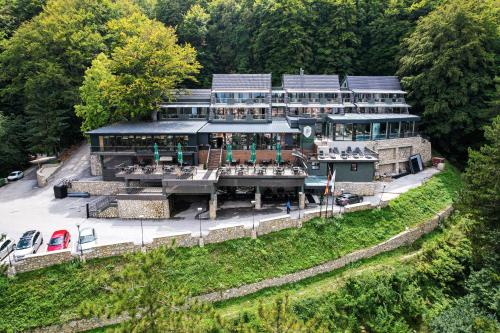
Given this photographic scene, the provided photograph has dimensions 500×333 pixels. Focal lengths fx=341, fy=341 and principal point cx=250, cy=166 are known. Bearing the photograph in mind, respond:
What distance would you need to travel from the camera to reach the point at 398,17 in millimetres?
55125

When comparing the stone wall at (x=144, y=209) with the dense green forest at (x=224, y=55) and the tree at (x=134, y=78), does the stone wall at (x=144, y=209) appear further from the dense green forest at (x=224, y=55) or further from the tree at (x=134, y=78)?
the dense green forest at (x=224, y=55)

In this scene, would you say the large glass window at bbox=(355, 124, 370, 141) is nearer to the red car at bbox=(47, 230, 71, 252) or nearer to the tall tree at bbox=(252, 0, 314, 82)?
the tall tree at bbox=(252, 0, 314, 82)

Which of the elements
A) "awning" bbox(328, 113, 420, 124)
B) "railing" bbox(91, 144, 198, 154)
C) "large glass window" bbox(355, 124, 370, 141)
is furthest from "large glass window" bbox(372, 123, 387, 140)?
"railing" bbox(91, 144, 198, 154)

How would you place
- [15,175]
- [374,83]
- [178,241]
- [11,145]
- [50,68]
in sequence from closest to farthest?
[178,241]
[15,175]
[11,145]
[50,68]
[374,83]

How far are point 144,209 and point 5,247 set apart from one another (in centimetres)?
1089

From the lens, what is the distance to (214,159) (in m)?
38.1

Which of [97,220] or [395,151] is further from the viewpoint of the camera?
[395,151]

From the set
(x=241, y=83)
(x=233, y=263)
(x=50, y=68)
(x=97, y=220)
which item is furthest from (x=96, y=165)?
(x=233, y=263)

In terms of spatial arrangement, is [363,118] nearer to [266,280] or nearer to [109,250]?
[266,280]

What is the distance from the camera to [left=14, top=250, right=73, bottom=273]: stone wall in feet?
77.9

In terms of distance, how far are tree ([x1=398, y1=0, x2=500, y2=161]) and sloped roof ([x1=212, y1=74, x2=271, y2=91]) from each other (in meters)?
19.7

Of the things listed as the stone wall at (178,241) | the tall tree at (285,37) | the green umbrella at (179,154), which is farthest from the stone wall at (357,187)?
the tall tree at (285,37)

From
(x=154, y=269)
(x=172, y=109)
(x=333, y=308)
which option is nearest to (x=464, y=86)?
(x=333, y=308)

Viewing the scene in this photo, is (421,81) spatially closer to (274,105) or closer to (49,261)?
(274,105)
